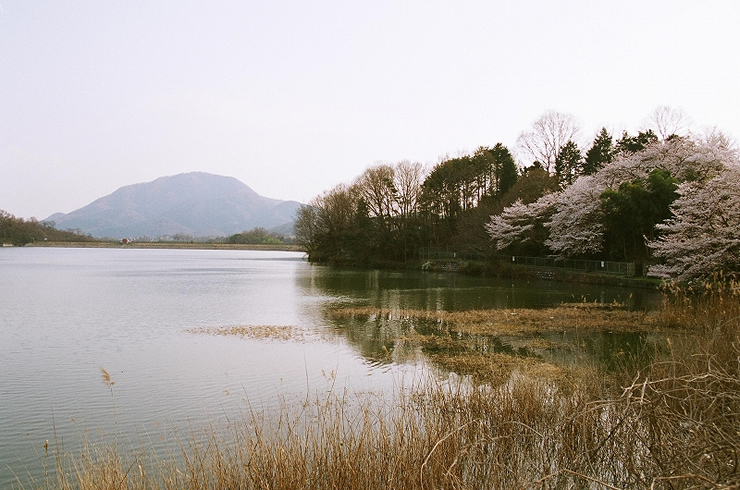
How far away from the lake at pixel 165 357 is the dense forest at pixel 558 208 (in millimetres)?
4171

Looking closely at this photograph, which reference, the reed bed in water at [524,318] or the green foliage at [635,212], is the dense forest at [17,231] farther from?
the green foliage at [635,212]

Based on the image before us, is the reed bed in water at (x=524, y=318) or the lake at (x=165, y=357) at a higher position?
the reed bed in water at (x=524, y=318)

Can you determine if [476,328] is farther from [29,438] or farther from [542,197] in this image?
[542,197]

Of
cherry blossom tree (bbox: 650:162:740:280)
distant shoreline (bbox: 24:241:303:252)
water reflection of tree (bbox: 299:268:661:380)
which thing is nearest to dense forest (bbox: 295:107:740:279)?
cherry blossom tree (bbox: 650:162:740:280)

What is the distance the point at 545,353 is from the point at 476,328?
159 inches

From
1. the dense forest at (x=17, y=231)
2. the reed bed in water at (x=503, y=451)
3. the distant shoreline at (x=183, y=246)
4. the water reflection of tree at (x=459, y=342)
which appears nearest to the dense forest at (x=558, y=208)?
the water reflection of tree at (x=459, y=342)

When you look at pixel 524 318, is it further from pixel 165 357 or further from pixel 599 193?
pixel 599 193

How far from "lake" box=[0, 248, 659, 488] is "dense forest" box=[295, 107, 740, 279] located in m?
4.17

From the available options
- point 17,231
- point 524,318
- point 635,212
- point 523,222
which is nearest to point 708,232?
point 635,212

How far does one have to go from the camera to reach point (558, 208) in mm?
39812

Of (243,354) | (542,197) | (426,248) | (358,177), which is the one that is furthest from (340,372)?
(358,177)

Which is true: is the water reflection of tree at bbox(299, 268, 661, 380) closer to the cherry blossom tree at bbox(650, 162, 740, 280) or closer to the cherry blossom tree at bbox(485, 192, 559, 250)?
the cherry blossom tree at bbox(650, 162, 740, 280)

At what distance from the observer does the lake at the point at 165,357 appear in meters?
→ 8.61

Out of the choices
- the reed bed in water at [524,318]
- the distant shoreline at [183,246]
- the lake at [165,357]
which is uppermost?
the distant shoreline at [183,246]
